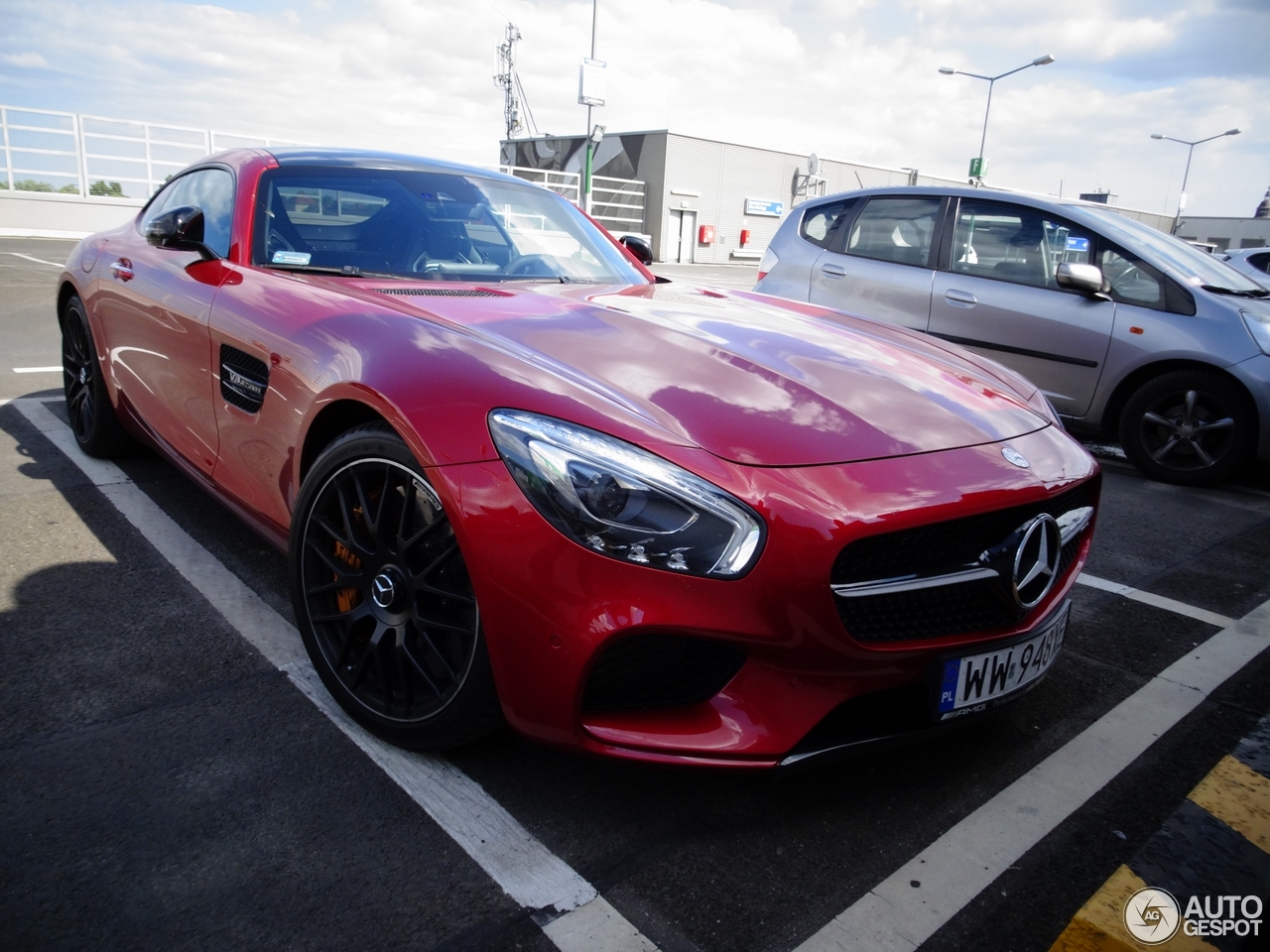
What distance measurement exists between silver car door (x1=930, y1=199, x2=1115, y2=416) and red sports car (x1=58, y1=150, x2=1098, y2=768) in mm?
2968

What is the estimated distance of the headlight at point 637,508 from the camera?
1.61 meters

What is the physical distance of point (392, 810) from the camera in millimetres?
1880

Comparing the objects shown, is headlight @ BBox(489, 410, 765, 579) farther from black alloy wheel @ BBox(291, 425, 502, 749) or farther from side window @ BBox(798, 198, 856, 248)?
side window @ BBox(798, 198, 856, 248)

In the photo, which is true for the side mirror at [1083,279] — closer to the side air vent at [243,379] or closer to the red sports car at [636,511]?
the red sports car at [636,511]

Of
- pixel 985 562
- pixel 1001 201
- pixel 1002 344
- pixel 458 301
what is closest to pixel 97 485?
pixel 458 301

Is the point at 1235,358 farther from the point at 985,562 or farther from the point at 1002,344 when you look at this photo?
the point at 985,562

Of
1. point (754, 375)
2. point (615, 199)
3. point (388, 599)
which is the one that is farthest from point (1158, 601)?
point (615, 199)

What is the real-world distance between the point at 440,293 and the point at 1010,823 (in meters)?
1.94

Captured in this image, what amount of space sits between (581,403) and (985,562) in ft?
2.90

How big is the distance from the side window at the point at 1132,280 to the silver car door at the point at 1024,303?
111 millimetres

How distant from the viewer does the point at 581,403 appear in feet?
5.83

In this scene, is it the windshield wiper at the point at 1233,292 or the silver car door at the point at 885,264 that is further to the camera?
the silver car door at the point at 885,264

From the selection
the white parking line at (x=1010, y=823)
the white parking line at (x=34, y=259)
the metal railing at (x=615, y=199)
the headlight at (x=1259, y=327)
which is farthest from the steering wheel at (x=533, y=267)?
the metal railing at (x=615, y=199)

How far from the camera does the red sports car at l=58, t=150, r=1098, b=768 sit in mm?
1638
